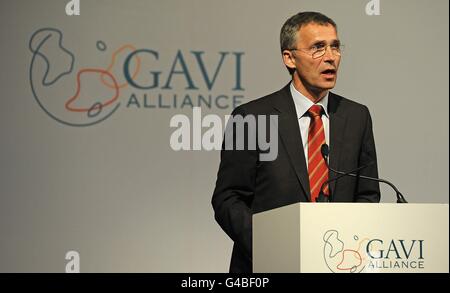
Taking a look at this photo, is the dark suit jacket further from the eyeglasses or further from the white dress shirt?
the eyeglasses

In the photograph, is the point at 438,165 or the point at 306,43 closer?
the point at 306,43

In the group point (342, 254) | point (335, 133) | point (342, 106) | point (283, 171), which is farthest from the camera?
point (342, 106)

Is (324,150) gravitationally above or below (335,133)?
below

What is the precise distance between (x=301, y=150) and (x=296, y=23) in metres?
0.54

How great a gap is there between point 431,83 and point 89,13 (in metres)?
1.79

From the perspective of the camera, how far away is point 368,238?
8.04 feet

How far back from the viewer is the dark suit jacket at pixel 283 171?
3.18m

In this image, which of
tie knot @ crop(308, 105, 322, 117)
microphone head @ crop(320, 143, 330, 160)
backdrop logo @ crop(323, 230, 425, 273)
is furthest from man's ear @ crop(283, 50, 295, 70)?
backdrop logo @ crop(323, 230, 425, 273)

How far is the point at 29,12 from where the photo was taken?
15.1 ft

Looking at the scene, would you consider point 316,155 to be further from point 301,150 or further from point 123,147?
point 123,147

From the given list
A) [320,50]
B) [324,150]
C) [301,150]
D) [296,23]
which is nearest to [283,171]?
[301,150]

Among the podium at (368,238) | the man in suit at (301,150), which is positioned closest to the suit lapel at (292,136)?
the man in suit at (301,150)
